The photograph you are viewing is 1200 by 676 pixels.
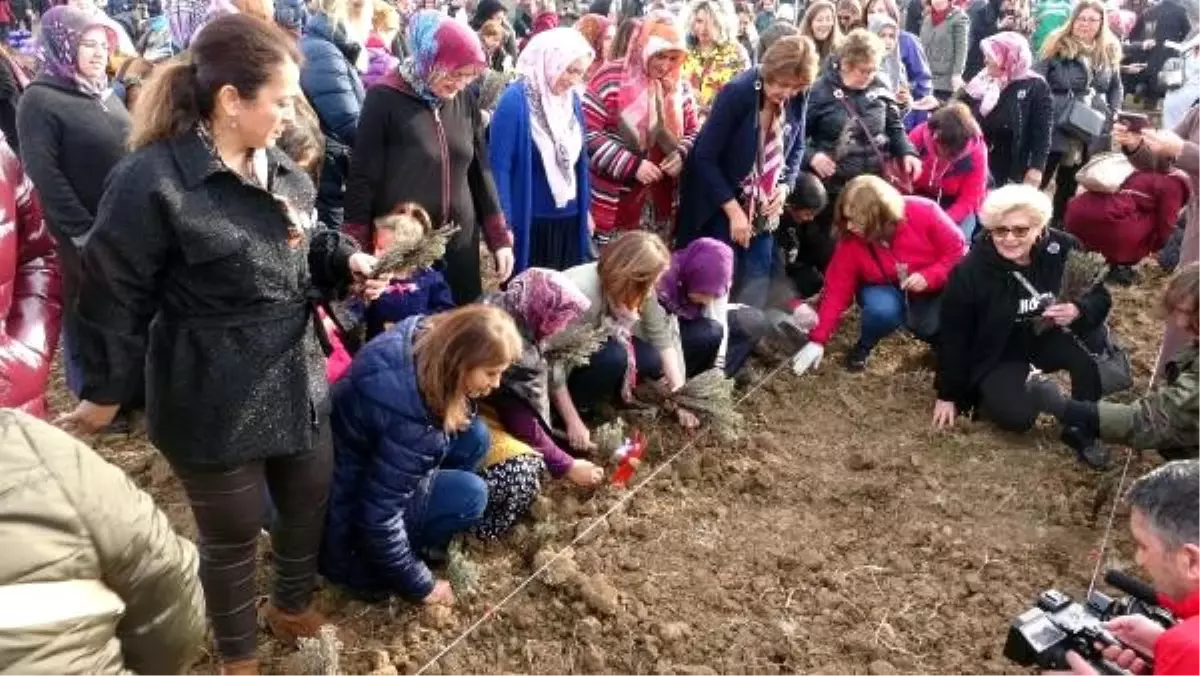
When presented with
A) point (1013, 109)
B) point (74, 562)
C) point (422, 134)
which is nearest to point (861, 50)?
point (1013, 109)

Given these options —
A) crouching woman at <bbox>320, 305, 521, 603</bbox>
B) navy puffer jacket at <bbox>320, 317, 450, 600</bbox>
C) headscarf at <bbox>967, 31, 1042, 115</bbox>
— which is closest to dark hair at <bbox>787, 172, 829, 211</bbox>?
headscarf at <bbox>967, 31, 1042, 115</bbox>

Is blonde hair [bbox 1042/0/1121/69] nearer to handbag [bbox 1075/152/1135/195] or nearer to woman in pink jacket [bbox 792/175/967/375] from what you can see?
handbag [bbox 1075/152/1135/195]

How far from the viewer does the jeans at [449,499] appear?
116 inches

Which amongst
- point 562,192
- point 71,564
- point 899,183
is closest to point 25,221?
point 71,564

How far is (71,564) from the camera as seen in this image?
126cm

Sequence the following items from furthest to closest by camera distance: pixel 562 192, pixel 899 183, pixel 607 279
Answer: pixel 899 183 < pixel 562 192 < pixel 607 279

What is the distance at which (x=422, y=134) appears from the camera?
3.49 meters

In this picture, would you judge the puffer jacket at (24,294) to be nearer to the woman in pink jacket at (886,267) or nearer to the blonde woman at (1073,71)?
the woman in pink jacket at (886,267)

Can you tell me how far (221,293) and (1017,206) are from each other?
3156mm

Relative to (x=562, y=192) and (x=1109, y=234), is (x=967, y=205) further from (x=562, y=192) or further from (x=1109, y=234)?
(x=562, y=192)

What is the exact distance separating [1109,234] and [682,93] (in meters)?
2.50

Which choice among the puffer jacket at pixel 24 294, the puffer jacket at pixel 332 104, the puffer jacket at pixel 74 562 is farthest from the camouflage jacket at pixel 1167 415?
the puffer jacket at pixel 24 294

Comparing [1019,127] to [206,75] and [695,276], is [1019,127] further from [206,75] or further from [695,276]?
[206,75]

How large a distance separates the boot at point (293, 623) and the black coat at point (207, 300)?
0.67 metres
